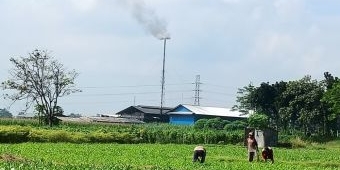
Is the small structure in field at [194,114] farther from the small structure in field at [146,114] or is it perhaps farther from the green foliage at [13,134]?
the green foliage at [13,134]

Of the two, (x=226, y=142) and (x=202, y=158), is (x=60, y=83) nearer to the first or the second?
(x=226, y=142)

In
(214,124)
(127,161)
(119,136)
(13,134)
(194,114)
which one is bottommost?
(127,161)

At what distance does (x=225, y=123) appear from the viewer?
7538 cm

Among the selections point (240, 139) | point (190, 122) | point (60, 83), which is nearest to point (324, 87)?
point (240, 139)

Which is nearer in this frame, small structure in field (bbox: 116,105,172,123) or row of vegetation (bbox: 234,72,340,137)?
row of vegetation (bbox: 234,72,340,137)

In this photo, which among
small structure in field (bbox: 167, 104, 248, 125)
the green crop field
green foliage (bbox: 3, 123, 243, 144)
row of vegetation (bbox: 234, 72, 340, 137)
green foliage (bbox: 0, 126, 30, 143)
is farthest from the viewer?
small structure in field (bbox: 167, 104, 248, 125)

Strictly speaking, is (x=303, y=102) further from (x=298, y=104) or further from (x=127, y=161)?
(x=127, y=161)

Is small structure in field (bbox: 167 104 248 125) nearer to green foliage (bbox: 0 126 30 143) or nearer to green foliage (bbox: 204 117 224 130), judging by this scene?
green foliage (bbox: 204 117 224 130)

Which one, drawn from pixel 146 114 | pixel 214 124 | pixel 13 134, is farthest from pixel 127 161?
pixel 146 114

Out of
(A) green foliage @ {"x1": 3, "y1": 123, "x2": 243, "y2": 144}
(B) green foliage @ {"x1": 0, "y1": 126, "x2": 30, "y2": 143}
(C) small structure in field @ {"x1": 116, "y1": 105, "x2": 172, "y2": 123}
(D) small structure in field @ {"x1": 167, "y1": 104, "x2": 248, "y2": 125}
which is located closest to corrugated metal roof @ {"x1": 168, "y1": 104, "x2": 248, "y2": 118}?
(D) small structure in field @ {"x1": 167, "y1": 104, "x2": 248, "y2": 125}

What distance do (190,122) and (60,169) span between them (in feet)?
251

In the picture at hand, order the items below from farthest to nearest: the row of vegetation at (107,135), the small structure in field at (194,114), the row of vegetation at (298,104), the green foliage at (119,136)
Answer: the small structure in field at (194,114), the row of vegetation at (298,104), the green foliage at (119,136), the row of vegetation at (107,135)

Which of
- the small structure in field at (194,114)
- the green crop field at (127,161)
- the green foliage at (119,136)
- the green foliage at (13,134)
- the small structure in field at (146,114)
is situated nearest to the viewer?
the green crop field at (127,161)

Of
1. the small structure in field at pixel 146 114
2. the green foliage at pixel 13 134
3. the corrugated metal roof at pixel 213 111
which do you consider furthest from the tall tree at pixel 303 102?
the green foliage at pixel 13 134
